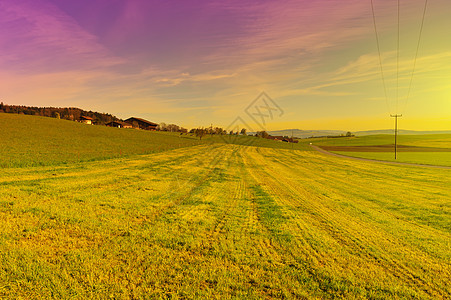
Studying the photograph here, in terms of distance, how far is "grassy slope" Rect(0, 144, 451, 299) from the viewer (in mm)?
4512

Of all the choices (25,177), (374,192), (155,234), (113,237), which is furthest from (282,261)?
(25,177)

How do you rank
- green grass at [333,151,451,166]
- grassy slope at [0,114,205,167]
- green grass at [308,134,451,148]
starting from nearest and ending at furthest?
grassy slope at [0,114,205,167] < green grass at [333,151,451,166] < green grass at [308,134,451,148]

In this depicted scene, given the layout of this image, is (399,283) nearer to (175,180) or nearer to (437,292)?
(437,292)

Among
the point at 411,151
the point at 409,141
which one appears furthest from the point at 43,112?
the point at 409,141

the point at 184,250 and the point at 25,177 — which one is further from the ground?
the point at 25,177

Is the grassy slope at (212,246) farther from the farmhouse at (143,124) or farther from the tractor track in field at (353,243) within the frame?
the farmhouse at (143,124)

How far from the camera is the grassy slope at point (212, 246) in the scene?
451 centimetres

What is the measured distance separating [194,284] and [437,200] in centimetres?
1680

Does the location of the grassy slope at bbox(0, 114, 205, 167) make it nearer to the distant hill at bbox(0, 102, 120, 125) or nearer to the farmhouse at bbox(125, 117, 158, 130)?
the farmhouse at bbox(125, 117, 158, 130)

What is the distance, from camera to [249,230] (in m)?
7.58

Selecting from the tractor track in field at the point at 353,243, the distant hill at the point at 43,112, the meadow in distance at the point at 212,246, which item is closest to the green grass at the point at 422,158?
the meadow in distance at the point at 212,246

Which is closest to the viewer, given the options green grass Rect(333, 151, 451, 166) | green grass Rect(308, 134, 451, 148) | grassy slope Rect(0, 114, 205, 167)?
grassy slope Rect(0, 114, 205, 167)

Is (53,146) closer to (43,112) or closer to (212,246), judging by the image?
(212,246)

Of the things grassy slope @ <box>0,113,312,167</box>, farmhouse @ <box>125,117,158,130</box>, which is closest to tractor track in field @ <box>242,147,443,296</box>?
grassy slope @ <box>0,113,312,167</box>
